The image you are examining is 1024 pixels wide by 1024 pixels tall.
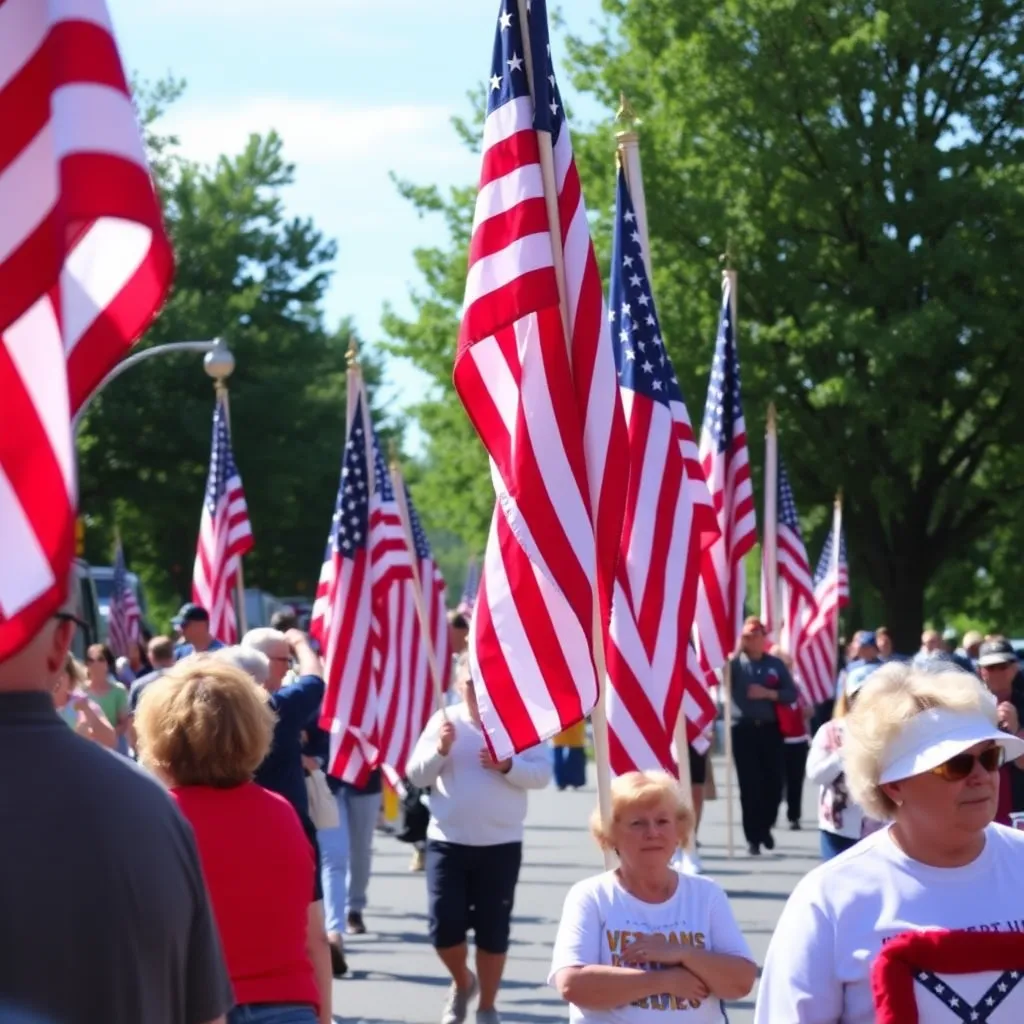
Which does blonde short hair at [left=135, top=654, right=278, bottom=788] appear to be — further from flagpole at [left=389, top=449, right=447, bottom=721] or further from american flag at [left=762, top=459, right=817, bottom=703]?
american flag at [left=762, top=459, right=817, bottom=703]

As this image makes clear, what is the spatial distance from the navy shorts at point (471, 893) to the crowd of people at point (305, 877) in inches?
4.9

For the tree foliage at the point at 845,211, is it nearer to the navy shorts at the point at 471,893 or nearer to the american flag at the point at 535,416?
the navy shorts at the point at 471,893

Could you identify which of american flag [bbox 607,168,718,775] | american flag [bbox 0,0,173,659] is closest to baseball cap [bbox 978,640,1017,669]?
american flag [bbox 607,168,718,775]

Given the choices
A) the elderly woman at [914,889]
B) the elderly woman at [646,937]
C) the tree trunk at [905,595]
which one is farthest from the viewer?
the tree trunk at [905,595]

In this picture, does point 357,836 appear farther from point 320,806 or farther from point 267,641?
point 267,641

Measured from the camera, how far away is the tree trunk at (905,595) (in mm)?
39188

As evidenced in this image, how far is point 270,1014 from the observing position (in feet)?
19.4

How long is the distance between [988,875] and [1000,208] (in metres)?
31.9

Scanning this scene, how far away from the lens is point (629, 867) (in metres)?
6.50

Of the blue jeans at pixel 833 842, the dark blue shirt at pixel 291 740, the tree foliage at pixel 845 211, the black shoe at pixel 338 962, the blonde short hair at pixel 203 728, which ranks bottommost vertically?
the black shoe at pixel 338 962

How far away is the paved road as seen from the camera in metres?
11.9

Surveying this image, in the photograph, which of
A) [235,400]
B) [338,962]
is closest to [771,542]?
[338,962]

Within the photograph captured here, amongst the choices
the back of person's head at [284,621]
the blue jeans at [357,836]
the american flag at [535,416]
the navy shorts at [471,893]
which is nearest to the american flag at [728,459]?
the blue jeans at [357,836]

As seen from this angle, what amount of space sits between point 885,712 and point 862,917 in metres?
0.46
